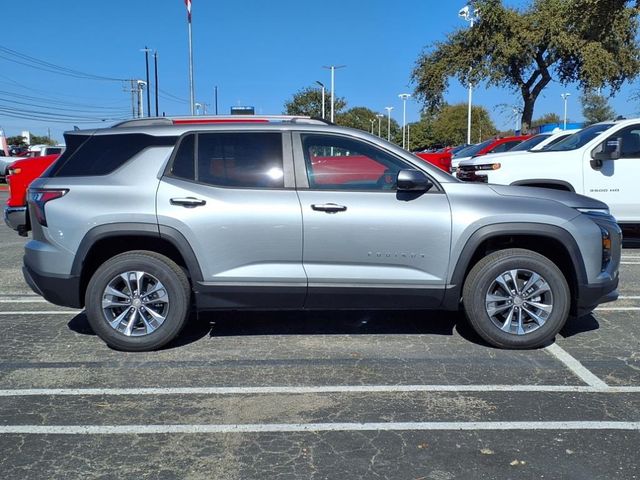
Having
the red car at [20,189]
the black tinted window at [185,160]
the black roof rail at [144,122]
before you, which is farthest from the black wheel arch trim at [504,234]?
the red car at [20,189]

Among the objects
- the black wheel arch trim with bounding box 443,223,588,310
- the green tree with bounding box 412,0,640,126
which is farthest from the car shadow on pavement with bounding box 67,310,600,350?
the green tree with bounding box 412,0,640,126

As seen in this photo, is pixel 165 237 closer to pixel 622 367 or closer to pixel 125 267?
pixel 125 267

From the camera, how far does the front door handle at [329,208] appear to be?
4.79 m

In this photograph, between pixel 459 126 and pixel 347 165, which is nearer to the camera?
pixel 347 165

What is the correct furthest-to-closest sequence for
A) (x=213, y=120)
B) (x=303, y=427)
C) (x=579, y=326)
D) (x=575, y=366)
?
(x=579, y=326) → (x=213, y=120) → (x=575, y=366) → (x=303, y=427)

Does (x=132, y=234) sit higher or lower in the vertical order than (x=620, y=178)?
lower

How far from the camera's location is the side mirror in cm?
475

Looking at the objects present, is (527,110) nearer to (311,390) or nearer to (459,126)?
(311,390)

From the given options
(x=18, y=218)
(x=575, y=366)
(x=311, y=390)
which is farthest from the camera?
(x=18, y=218)

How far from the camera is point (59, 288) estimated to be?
4.88 m

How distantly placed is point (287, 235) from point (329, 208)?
39 centimetres

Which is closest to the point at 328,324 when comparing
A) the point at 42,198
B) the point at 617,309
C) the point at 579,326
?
the point at 579,326

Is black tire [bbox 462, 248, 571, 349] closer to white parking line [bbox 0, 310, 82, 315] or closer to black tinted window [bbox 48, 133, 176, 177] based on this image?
black tinted window [bbox 48, 133, 176, 177]

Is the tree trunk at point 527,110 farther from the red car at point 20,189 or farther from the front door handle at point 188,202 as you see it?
the front door handle at point 188,202
